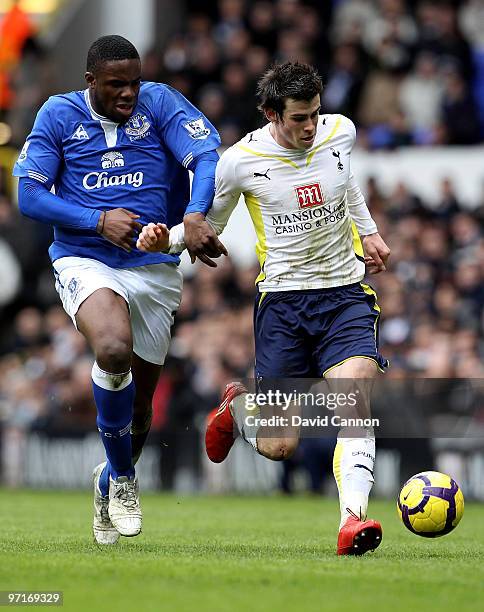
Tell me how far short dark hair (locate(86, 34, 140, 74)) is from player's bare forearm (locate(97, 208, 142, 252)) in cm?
86

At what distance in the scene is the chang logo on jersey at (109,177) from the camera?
25.2 feet

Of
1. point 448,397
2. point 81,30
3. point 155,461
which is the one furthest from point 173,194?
point 81,30

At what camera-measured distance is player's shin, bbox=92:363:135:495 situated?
23.9 feet

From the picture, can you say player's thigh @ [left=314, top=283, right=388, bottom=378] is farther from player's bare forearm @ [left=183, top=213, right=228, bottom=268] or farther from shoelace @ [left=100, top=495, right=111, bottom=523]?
shoelace @ [left=100, top=495, right=111, bottom=523]

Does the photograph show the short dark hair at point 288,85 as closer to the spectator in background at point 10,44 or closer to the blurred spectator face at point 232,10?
the blurred spectator face at point 232,10

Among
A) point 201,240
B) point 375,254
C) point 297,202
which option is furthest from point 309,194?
point 201,240

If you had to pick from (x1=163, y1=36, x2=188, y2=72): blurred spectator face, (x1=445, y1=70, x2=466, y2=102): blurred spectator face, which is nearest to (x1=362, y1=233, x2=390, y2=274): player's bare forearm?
(x1=445, y1=70, x2=466, y2=102): blurred spectator face

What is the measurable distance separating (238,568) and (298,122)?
2492 millimetres

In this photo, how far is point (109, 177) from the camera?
7707 mm

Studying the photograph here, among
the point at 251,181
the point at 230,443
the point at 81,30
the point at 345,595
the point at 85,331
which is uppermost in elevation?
the point at 81,30

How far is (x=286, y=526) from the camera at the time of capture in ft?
32.8

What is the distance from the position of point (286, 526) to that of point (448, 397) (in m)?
4.98

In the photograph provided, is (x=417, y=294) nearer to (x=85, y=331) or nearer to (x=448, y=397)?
(x=448, y=397)

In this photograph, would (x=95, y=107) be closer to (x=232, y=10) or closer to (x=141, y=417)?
(x=141, y=417)
